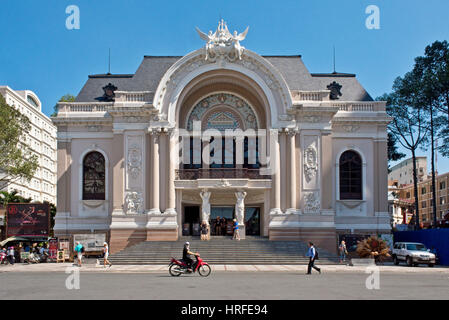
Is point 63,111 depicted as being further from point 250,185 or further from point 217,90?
point 250,185

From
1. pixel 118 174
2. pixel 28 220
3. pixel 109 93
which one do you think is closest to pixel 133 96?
pixel 109 93

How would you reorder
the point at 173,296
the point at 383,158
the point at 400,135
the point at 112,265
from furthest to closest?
1. the point at 400,135
2. the point at 383,158
3. the point at 112,265
4. the point at 173,296

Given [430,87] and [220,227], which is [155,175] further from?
[430,87]

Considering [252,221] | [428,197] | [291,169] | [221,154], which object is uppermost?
[221,154]

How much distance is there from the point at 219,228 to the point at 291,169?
288 inches

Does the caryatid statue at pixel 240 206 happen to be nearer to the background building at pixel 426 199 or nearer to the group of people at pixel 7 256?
the group of people at pixel 7 256

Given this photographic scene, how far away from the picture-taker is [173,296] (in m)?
17.5

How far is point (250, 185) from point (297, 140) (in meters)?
4.70

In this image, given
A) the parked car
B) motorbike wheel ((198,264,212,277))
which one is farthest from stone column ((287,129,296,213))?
motorbike wheel ((198,264,212,277))

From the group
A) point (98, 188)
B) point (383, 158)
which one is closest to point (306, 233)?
point (383, 158)

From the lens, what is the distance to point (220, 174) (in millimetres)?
44906

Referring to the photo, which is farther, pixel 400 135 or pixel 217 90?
pixel 400 135

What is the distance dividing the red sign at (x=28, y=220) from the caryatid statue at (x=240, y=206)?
549 inches

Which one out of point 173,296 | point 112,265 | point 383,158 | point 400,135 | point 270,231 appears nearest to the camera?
point 173,296
